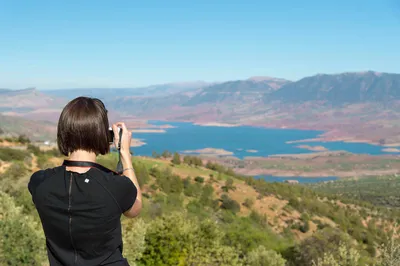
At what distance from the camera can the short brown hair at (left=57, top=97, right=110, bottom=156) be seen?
2059mm

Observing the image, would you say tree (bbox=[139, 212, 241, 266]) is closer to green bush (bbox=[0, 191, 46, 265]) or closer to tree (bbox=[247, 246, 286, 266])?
tree (bbox=[247, 246, 286, 266])

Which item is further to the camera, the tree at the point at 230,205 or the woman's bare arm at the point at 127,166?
the tree at the point at 230,205

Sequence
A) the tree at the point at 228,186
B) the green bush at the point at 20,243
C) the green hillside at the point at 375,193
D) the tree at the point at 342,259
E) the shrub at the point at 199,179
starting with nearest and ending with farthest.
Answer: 1. the tree at the point at 342,259
2. the green bush at the point at 20,243
3. the tree at the point at 228,186
4. the shrub at the point at 199,179
5. the green hillside at the point at 375,193

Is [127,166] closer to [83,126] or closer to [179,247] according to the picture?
[83,126]

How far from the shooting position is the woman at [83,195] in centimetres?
201

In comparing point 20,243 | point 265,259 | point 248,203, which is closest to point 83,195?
point 20,243

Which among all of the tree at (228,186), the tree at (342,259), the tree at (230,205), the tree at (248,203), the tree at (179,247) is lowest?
the tree at (248,203)

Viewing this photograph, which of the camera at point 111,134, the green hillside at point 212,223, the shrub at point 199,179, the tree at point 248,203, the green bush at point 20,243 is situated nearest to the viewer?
the camera at point 111,134

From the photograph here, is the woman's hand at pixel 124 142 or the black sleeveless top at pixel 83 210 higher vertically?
the woman's hand at pixel 124 142

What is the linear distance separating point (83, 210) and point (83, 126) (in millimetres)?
424

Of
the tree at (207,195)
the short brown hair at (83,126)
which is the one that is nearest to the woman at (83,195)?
the short brown hair at (83,126)

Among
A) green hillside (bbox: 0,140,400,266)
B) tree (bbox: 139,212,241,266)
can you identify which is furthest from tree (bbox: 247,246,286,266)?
tree (bbox: 139,212,241,266)

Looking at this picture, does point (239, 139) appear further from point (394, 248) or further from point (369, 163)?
point (394, 248)

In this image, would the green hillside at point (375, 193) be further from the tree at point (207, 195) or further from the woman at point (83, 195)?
the woman at point (83, 195)
